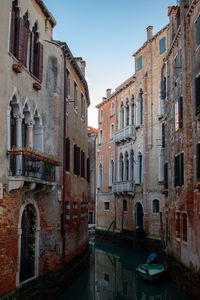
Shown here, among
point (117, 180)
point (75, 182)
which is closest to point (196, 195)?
point (75, 182)

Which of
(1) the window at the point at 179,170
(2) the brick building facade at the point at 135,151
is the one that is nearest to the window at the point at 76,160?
(1) the window at the point at 179,170

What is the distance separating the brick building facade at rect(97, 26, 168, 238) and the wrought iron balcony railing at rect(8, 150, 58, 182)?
565 inches

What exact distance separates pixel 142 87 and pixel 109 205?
11.6m

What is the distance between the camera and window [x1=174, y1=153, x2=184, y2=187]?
15341 millimetres

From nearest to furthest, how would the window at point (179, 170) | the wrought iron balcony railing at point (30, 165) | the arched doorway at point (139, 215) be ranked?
1. the wrought iron balcony railing at point (30, 165)
2. the window at point (179, 170)
3. the arched doorway at point (139, 215)

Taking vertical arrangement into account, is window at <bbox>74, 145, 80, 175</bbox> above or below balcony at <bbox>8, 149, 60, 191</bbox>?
above

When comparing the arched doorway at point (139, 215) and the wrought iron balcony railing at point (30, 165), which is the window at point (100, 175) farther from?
→ the wrought iron balcony railing at point (30, 165)

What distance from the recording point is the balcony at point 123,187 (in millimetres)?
29453

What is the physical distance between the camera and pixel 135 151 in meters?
29.8

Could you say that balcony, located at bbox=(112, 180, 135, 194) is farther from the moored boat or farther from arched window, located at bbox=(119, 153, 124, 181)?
the moored boat

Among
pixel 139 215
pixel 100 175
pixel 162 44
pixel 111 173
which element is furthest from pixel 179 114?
pixel 100 175

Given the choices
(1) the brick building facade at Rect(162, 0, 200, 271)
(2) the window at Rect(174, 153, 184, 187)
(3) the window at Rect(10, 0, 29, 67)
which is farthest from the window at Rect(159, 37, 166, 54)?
(3) the window at Rect(10, 0, 29, 67)

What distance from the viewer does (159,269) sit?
55.0 feet

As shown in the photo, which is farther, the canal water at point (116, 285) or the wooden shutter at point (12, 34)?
the canal water at point (116, 285)
